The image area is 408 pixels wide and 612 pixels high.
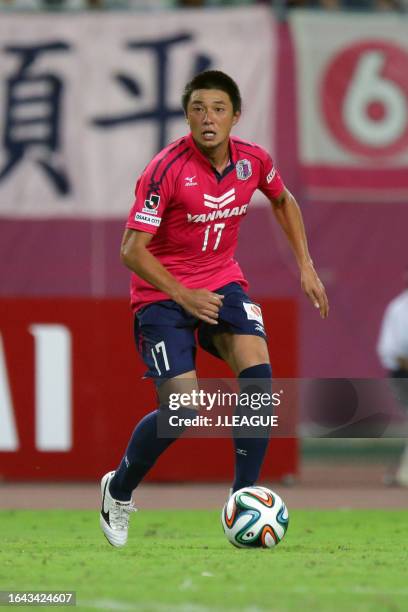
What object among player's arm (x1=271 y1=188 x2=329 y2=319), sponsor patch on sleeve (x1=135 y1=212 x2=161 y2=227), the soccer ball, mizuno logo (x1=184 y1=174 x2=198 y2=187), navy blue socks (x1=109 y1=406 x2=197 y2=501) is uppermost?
mizuno logo (x1=184 y1=174 x2=198 y2=187)

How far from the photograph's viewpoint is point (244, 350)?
7414mm

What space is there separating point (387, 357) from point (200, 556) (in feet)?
22.0

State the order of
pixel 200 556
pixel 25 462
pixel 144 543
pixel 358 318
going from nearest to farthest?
pixel 200 556 < pixel 144 543 < pixel 25 462 < pixel 358 318

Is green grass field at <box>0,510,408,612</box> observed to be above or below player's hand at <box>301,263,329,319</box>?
below

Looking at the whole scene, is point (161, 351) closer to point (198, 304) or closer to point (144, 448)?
point (198, 304)

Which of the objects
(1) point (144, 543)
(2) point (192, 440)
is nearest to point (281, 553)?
(1) point (144, 543)

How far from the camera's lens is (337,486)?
1321 cm

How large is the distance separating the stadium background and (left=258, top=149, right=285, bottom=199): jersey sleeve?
714 cm

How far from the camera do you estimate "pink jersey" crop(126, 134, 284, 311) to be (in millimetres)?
7297

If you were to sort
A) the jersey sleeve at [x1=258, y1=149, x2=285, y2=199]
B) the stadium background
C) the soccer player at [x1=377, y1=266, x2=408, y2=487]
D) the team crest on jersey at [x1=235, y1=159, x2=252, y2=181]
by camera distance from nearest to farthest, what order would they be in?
1. the team crest on jersey at [x1=235, y1=159, x2=252, y2=181]
2. the jersey sleeve at [x1=258, y1=149, x2=285, y2=199]
3. the soccer player at [x1=377, y1=266, x2=408, y2=487]
4. the stadium background

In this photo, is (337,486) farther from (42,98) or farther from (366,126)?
(42,98)

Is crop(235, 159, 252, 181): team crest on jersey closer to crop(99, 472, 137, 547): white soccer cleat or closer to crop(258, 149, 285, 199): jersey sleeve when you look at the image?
crop(258, 149, 285, 199): jersey sleeve

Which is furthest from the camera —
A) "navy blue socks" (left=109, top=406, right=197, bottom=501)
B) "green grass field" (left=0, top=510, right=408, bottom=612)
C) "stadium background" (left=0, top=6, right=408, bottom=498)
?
"stadium background" (left=0, top=6, right=408, bottom=498)

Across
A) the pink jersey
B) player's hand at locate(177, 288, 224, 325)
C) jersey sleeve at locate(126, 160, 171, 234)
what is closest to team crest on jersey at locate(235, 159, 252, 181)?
the pink jersey
